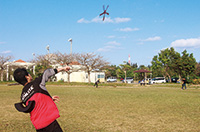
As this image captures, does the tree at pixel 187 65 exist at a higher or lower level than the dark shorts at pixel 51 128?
higher

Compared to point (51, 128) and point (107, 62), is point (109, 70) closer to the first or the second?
point (107, 62)

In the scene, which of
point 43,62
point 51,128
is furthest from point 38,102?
point 43,62

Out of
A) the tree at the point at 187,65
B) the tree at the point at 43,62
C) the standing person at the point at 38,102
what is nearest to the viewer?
the standing person at the point at 38,102

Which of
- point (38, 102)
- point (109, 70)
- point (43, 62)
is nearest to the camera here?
point (38, 102)

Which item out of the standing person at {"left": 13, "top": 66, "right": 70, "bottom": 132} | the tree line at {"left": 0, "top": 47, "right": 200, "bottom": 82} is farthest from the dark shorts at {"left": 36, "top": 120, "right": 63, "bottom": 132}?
the tree line at {"left": 0, "top": 47, "right": 200, "bottom": 82}

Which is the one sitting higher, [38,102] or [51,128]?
[38,102]

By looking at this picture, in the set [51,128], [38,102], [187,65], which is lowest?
[51,128]

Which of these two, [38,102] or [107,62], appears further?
[107,62]

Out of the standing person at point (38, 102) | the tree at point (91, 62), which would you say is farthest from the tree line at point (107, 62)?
the standing person at point (38, 102)

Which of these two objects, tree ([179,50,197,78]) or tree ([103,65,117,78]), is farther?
tree ([103,65,117,78])

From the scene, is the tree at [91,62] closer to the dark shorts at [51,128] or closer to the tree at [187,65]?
the tree at [187,65]

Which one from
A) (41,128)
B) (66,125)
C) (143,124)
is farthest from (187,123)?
(41,128)

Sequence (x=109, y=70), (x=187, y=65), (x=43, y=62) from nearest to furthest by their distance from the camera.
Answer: (x=187, y=65)
(x=43, y=62)
(x=109, y=70)

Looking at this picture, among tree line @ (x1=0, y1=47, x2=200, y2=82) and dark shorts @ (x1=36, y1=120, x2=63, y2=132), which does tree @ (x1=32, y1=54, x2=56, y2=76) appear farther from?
dark shorts @ (x1=36, y1=120, x2=63, y2=132)
